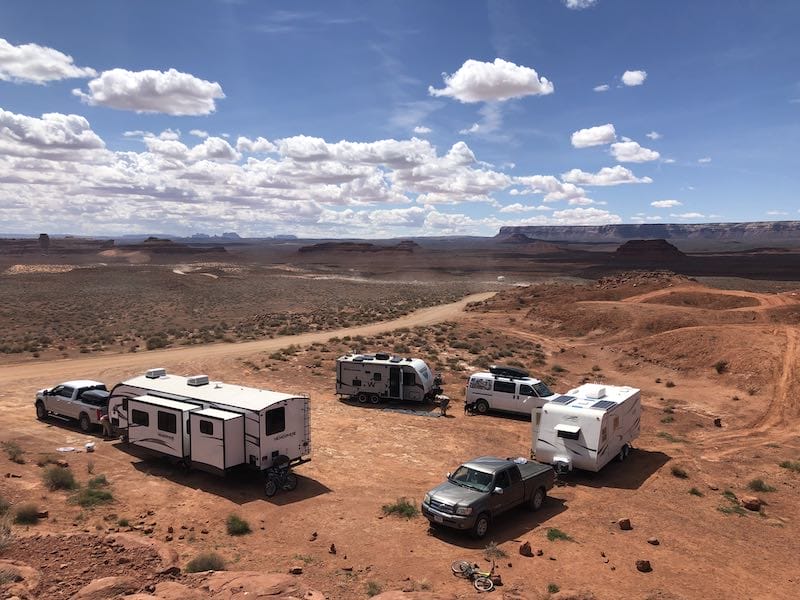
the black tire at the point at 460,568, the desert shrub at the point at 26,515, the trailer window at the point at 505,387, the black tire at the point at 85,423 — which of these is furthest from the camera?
the trailer window at the point at 505,387

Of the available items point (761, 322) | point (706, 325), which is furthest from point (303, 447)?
point (761, 322)

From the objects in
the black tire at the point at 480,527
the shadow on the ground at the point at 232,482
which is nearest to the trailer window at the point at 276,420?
the shadow on the ground at the point at 232,482

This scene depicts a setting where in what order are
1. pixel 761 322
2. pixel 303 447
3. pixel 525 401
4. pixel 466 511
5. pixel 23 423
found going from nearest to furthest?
1. pixel 466 511
2. pixel 303 447
3. pixel 23 423
4. pixel 525 401
5. pixel 761 322

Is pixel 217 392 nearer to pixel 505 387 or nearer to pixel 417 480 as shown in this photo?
pixel 417 480

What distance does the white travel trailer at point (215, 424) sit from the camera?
1691 centimetres

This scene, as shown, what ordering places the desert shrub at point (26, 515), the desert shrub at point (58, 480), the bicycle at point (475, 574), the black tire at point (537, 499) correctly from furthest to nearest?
1. the black tire at point (537, 499)
2. the desert shrub at point (58, 480)
3. the desert shrub at point (26, 515)
4. the bicycle at point (475, 574)

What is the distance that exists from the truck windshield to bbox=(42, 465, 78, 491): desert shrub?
35.8ft

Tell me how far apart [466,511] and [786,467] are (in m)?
14.1

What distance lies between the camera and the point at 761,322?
43875mm

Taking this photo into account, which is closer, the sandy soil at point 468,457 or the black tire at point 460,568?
the black tire at point 460,568

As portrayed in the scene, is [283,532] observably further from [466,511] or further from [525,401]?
[525,401]

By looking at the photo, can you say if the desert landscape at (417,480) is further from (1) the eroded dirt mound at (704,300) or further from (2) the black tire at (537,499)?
(1) the eroded dirt mound at (704,300)

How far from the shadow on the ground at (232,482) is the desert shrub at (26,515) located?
14.3ft

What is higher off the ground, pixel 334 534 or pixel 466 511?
pixel 466 511
